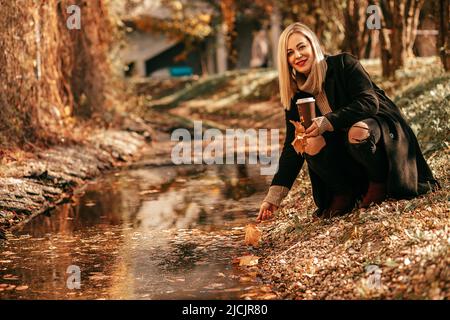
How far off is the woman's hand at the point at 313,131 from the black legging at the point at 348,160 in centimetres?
19

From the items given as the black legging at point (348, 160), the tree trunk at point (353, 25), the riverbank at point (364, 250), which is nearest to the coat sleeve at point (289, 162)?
the black legging at point (348, 160)

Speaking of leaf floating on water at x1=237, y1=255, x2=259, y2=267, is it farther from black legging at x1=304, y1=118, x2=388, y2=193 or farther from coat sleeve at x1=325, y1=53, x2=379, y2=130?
coat sleeve at x1=325, y1=53, x2=379, y2=130

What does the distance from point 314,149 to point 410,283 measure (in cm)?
177

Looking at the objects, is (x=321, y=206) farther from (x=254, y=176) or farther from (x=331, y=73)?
(x=254, y=176)

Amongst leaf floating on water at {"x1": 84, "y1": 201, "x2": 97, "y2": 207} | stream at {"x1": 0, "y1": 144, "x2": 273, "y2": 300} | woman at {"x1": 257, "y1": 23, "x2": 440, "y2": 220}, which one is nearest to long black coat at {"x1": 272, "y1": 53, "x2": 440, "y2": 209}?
woman at {"x1": 257, "y1": 23, "x2": 440, "y2": 220}

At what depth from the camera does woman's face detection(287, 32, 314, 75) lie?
671 centimetres

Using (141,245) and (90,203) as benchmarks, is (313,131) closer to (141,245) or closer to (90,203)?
(141,245)

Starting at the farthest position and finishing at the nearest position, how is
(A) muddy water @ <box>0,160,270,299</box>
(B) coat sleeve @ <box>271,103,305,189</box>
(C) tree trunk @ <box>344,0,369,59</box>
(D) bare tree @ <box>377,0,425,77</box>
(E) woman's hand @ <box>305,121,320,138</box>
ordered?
1. (C) tree trunk @ <box>344,0,369,59</box>
2. (D) bare tree @ <box>377,0,425,77</box>
3. (B) coat sleeve @ <box>271,103,305,189</box>
4. (E) woman's hand @ <box>305,121,320,138</box>
5. (A) muddy water @ <box>0,160,270,299</box>

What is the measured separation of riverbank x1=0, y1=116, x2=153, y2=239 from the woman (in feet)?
10.2

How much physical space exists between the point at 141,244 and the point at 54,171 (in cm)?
450

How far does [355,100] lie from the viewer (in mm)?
6590

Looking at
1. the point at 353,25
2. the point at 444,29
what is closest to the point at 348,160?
the point at 444,29
